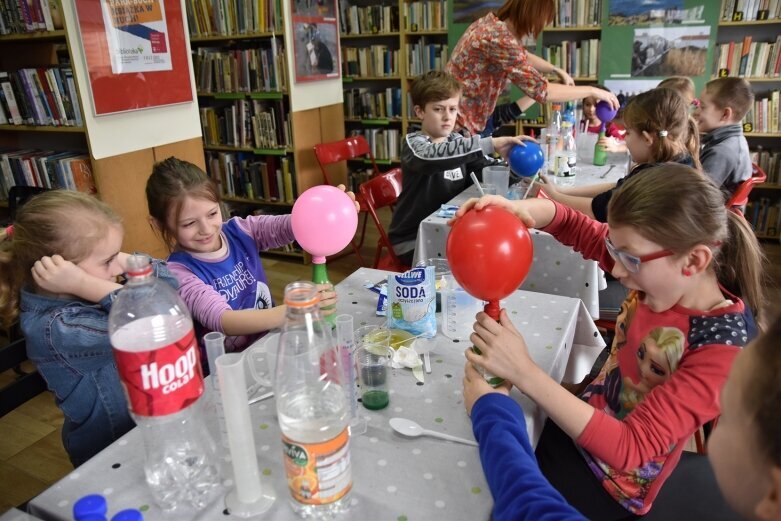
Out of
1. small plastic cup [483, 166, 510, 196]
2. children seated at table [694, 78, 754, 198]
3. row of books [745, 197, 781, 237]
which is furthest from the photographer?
row of books [745, 197, 781, 237]

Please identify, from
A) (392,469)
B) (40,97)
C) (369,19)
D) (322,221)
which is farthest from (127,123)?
(369,19)

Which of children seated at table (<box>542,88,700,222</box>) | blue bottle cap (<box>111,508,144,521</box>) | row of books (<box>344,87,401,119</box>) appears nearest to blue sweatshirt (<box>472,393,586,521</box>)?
blue bottle cap (<box>111,508,144,521</box>)

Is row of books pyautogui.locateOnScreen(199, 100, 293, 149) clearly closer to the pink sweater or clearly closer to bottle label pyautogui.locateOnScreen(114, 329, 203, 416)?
the pink sweater

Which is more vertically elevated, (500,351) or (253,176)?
(500,351)

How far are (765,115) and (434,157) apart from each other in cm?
337

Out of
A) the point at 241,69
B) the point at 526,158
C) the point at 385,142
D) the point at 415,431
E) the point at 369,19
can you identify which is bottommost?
the point at 385,142

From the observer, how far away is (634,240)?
1.09 meters

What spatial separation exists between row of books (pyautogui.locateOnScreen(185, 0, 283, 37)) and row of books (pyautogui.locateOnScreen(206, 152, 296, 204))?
94cm

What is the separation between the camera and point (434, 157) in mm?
2494

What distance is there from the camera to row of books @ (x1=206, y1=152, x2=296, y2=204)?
4.30 metres

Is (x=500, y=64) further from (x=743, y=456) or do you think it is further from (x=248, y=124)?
(x=743, y=456)

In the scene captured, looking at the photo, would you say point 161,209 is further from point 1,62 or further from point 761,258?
point 1,62

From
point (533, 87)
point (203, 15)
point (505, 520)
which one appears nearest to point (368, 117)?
point (203, 15)

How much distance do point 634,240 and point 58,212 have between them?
3.98 feet
